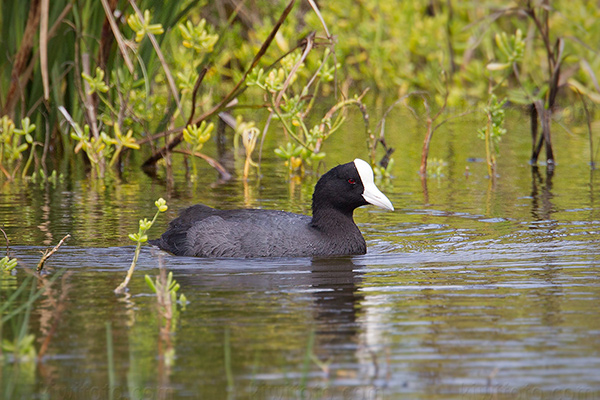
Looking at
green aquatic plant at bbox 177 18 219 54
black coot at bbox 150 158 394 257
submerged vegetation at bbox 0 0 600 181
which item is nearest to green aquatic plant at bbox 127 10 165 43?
submerged vegetation at bbox 0 0 600 181

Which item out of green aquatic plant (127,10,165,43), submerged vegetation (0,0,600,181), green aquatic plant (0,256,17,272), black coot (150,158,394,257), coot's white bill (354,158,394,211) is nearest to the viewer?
Result: green aquatic plant (0,256,17,272)

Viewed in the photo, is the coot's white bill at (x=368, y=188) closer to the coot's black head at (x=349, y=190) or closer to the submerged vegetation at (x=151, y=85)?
the coot's black head at (x=349, y=190)

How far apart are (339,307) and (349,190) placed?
2006 millimetres

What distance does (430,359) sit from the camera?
4.00 metres

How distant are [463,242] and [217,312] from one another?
8.36 ft

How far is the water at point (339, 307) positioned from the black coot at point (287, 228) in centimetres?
15

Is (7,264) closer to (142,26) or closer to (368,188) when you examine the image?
(368,188)

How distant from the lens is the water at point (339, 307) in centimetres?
373

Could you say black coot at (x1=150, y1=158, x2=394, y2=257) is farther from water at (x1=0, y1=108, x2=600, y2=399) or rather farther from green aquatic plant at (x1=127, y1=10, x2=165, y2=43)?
green aquatic plant at (x1=127, y1=10, x2=165, y2=43)

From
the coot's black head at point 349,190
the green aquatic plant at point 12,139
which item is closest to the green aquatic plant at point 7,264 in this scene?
the coot's black head at point 349,190

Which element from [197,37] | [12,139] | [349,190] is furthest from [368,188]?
[12,139]

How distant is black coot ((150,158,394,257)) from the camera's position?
657 cm

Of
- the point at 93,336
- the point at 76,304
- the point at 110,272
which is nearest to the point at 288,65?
the point at 110,272

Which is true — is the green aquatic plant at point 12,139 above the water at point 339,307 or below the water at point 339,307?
above
